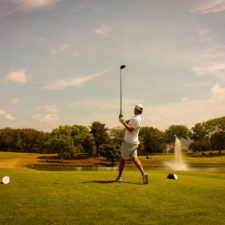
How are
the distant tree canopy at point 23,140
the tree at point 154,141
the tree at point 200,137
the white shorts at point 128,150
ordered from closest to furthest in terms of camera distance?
the white shorts at point 128,150 < the tree at point 200,137 < the distant tree canopy at point 23,140 < the tree at point 154,141

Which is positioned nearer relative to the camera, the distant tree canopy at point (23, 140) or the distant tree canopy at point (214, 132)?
the distant tree canopy at point (214, 132)

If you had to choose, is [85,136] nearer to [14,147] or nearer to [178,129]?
[14,147]

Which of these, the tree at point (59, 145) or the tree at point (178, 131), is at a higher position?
the tree at point (178, 131)

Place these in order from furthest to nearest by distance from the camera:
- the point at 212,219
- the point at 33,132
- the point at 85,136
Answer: the point at 33,132 → the point at 85,136 → the point at 212,219

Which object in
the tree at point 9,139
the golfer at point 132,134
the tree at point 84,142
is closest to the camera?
the golfer at point 132,134

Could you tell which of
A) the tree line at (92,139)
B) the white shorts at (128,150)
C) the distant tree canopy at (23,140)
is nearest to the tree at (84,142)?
the tree line at (92,139)

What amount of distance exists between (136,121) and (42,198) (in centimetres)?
410

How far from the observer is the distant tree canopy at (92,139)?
7550 centimetres

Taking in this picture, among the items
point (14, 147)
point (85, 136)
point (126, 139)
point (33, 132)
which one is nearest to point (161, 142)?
point (85, 136)

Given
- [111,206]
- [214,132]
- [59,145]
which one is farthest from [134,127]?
[214,132]

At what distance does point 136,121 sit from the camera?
8.51 m

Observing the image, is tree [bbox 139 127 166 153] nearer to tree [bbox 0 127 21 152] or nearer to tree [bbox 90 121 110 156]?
tree [bbox 90 121 110 156]

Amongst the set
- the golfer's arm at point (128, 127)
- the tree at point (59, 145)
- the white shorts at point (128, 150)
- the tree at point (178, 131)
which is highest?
the tree at point (178, 131)

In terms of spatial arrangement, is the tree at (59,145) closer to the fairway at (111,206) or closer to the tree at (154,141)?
the tree at (154,141)
